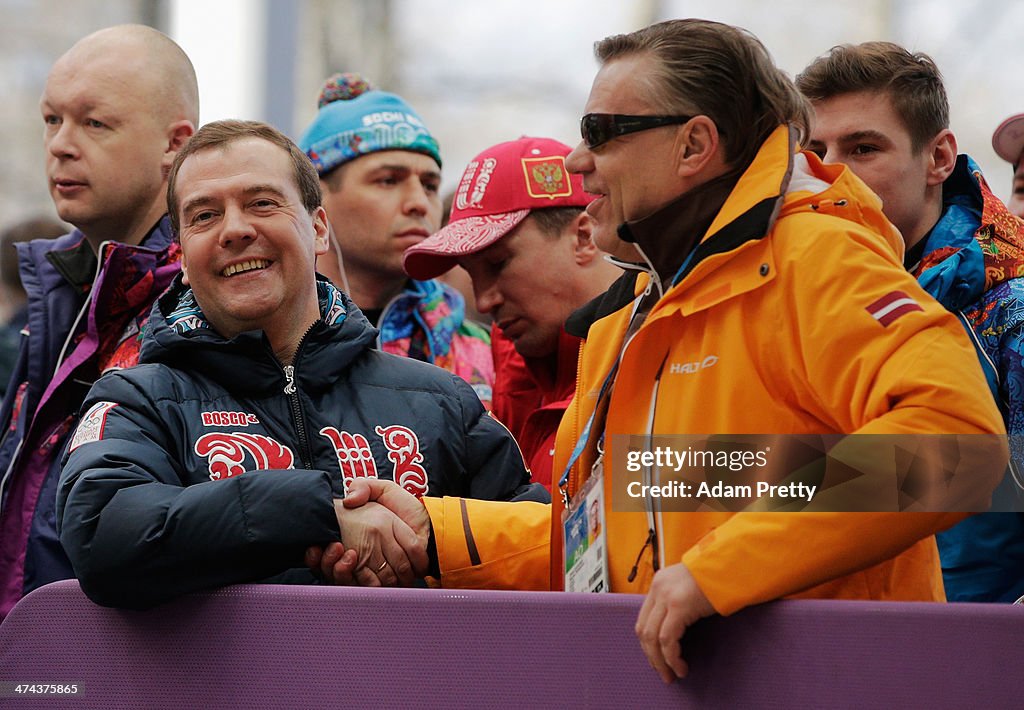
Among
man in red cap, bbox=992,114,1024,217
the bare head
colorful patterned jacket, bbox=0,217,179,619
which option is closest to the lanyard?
colorful patterned jacket, bbox=0,217,179,619

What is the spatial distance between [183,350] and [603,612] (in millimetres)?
844

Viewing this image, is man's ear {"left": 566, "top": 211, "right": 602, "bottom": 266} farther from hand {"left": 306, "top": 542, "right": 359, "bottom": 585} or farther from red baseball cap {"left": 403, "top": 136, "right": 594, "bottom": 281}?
hand {"left": 306, "top": 542, "right": 359, "bottom": 585}

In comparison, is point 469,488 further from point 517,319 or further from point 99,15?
point 99,15

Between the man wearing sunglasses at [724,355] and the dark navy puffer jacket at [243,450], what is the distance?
15 centimetres

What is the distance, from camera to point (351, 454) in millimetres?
2021

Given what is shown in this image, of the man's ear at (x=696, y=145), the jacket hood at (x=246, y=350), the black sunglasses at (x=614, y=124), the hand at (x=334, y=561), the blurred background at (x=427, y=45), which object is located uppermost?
the blurred background at (x=427, y=45)

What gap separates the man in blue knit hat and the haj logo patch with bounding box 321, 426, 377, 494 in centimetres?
122

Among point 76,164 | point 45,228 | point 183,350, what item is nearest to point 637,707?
point 183,350

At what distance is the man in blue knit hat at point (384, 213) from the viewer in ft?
10.8

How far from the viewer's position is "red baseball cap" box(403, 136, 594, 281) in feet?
9.02

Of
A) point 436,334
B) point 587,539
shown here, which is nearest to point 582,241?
point 436,334

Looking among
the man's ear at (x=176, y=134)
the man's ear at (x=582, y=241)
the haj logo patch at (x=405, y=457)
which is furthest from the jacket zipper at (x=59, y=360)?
the man's ear at (x=582, y=241)

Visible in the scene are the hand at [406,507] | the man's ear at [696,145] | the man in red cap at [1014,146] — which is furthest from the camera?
the man in red cap at [1014,146]

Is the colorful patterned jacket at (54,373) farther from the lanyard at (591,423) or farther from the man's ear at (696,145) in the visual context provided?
the man's ear at (696,145)
